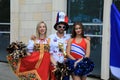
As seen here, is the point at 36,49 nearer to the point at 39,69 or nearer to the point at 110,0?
the point at 39,69

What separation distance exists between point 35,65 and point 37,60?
10 centimetres

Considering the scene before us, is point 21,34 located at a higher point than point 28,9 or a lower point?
lower

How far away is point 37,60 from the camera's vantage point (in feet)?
19.1

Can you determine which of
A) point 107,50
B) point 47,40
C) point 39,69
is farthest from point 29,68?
point 107,50

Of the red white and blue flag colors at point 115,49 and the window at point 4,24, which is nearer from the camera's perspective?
the red white and blue flag colors at point 115,49

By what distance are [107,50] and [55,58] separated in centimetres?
399

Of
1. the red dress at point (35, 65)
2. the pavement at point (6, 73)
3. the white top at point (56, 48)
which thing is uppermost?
the white top at point (56, 48)

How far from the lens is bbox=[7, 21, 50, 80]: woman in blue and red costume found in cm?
579

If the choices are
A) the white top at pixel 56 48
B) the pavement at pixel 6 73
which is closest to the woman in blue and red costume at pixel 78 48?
the white top at pixel 56 48

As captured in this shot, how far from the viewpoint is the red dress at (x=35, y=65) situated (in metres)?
5.79

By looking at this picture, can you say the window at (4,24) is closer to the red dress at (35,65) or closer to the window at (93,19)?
the window at (93,19)

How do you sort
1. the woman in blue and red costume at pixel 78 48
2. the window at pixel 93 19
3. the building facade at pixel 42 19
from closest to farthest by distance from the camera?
the woman in blue and red costume at pixel 78 48 → the building facade at pixel 42 19 → the window at pixel 93 19

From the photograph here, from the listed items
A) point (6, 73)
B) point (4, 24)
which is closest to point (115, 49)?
point (6, 73)

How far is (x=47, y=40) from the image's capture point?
19.1ft
